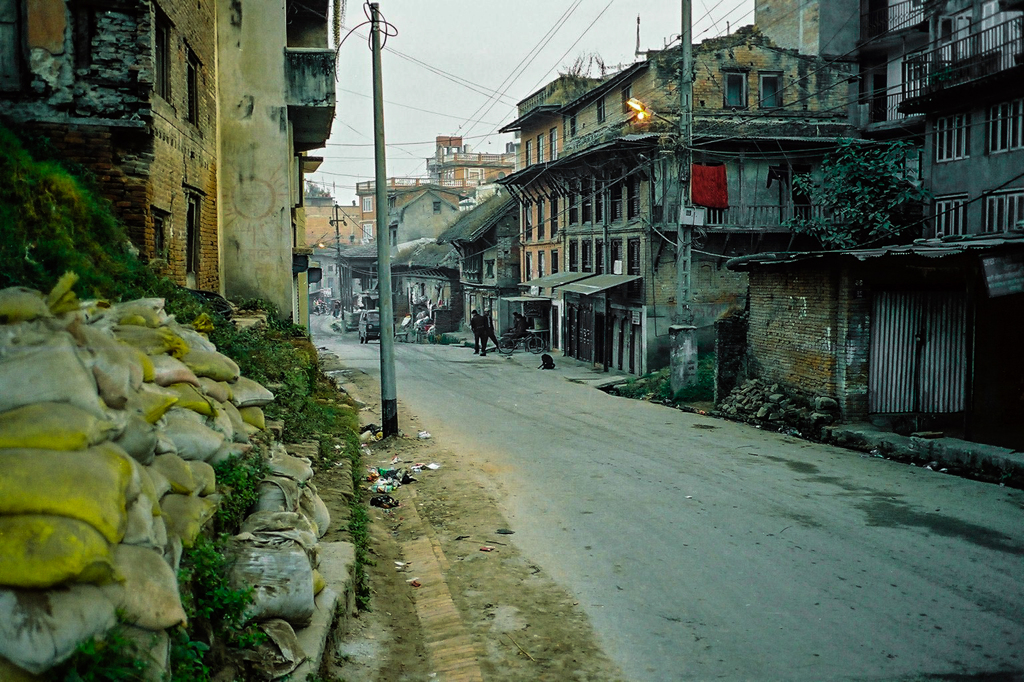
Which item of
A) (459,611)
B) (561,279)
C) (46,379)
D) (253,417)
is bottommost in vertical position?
(459,611)

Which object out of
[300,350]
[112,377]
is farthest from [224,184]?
[112,377]

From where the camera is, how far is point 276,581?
4926mm

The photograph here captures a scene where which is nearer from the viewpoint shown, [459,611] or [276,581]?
[276,581]

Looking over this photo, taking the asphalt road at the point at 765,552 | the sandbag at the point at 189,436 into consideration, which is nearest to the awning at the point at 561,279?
the asphalt road at the point at 765,552

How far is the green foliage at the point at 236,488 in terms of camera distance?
5352mm

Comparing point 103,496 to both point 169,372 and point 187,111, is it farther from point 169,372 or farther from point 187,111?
point 187,111

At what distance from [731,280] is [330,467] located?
73.1 feet

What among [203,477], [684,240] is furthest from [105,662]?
[684,240]

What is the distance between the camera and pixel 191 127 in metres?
13.0

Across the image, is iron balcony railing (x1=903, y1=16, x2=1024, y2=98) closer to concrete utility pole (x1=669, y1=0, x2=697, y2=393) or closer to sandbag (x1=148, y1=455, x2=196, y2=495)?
concrete utility pole (x1=669, y1=0, x2=697, y2=393)

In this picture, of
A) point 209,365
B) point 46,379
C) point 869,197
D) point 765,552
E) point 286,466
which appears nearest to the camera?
point 46,379

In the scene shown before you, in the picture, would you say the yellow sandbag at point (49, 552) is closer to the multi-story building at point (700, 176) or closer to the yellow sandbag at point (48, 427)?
the yellow sandbag at point (48, 427)

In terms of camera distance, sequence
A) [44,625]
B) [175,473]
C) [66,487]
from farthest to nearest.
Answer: [175,473]
[66,487]
[44,625]

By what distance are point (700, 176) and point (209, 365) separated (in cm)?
2267
